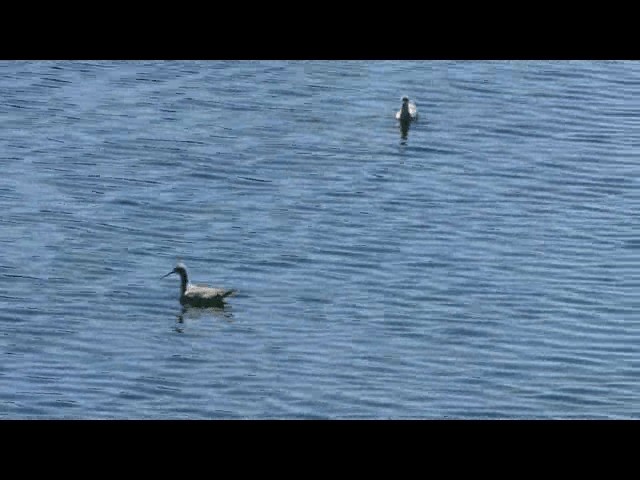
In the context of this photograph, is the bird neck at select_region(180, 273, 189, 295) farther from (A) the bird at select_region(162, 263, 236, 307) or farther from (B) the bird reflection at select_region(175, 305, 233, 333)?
(B) the bird reflection at select_region(175, 305, 233, 333)

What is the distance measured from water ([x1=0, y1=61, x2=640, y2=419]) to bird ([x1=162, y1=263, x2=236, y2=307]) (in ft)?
0.64

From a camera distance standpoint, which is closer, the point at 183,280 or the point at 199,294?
the point at 199,294

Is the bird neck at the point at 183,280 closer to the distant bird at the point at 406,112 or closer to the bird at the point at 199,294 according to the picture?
the bird at the point at 199,294

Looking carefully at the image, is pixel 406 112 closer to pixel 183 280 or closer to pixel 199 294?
pixel 183 280

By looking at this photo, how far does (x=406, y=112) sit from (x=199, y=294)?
8269 millimetres

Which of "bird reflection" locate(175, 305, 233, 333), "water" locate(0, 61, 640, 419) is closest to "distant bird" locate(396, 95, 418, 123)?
"water" locate(0, 61, 640, 419)

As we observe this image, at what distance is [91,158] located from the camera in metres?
27.2

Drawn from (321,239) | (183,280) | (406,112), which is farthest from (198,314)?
(406,112)

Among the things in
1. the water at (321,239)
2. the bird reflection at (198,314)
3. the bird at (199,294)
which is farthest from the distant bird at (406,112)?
the bird reflection at (198,314)

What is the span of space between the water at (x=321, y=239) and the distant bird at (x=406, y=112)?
0.94 ft

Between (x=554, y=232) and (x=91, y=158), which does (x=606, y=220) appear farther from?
(x=91, y=158)

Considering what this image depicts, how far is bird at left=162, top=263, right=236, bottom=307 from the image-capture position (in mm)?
21875

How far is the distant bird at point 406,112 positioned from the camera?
2894cm

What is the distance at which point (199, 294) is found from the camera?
21.9 m
